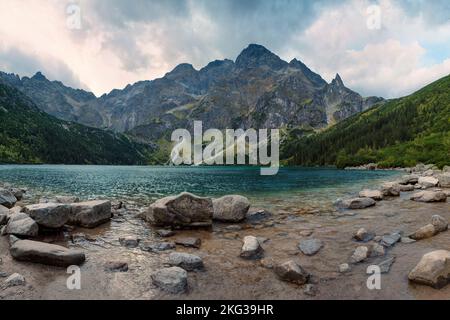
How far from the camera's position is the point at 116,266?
38.7ft

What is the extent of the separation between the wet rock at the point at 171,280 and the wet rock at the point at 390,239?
10098 millimetres

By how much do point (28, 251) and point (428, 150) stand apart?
137 metres

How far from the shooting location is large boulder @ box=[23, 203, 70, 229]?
16147 millimetres

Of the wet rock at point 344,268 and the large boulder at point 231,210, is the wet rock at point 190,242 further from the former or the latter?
the wet rock at point 344,268

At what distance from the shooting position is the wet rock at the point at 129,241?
49.2 ft

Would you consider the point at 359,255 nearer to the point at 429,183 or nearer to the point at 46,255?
the point at 46,255

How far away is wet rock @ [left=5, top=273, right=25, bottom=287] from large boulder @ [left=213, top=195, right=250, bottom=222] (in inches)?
491

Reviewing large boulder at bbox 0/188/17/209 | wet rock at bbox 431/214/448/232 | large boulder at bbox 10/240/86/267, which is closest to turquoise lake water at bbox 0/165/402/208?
large boulder at bbox 0/188/17/209

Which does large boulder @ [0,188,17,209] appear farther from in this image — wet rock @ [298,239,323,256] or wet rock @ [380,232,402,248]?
wet rock @ [380,232,402,248]

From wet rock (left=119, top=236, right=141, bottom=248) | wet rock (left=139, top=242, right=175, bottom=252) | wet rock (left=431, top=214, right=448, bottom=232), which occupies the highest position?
wet rock (left=431, top=214, right=448, bottom=232)

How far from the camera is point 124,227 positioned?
18938 mm
